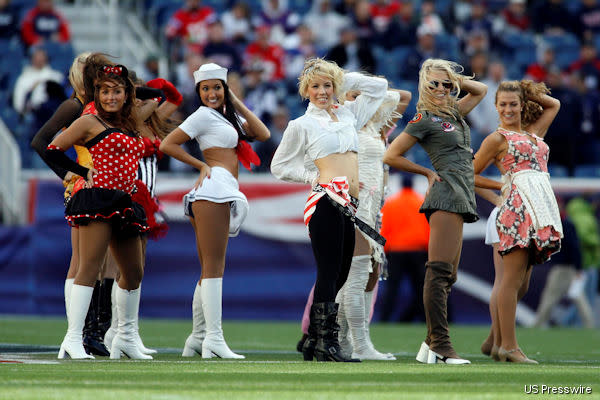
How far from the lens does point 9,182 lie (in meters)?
15.0

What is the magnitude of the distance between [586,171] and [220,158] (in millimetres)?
9013

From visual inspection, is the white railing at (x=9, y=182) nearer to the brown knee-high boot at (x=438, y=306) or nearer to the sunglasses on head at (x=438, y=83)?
the sunglasses on head at (x=438, y=83)

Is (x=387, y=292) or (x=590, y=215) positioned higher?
(x=590, y=215)

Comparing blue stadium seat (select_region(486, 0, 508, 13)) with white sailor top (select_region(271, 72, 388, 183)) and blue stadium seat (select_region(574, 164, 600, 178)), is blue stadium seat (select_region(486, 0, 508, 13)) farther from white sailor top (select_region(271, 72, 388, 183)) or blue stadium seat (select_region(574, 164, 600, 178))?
white sailor top (select_region(271, 72, 388, 183))

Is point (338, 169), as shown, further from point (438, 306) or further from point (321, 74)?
point (438, 306)

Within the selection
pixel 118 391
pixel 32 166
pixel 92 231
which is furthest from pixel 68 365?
pixel 32 166

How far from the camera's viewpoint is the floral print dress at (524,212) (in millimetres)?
7727

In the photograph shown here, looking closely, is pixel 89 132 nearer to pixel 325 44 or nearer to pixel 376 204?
Result: pixel 376 204

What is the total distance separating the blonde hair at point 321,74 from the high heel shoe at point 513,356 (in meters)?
2.21

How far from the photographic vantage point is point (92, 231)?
283 inches

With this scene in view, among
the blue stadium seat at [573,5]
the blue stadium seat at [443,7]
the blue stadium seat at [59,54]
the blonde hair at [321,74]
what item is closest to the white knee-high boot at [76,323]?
the blonde hair at [321,74]

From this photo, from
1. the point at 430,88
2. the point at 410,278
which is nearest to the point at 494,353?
the point at 430,88

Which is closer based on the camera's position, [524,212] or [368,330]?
[524,212]

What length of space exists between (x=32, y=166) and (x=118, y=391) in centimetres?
1092
